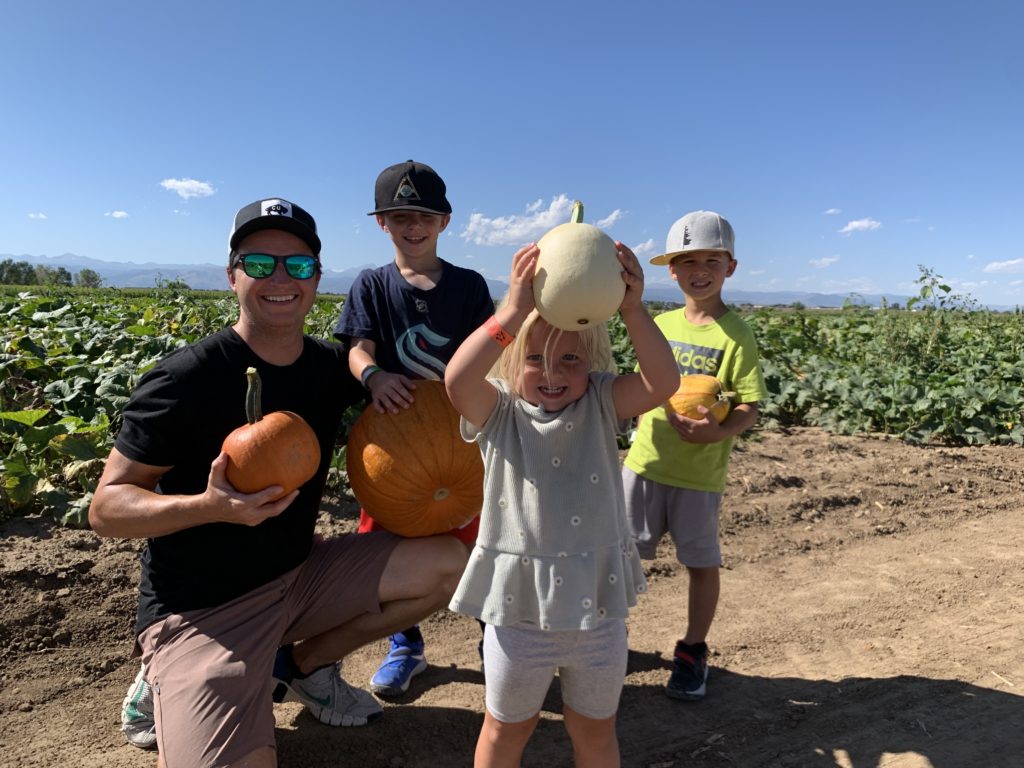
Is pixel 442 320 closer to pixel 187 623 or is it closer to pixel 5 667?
pixel 187 623

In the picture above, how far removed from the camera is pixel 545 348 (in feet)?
7.55

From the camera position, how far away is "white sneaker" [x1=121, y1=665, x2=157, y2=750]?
113 inches

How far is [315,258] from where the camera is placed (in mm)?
2871

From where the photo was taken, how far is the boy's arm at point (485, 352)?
206 centimetres

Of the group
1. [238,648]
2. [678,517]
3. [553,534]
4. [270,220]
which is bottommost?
[238,648]

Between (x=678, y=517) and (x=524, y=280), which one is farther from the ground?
(x=524, y=280)

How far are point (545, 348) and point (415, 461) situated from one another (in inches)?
34.9

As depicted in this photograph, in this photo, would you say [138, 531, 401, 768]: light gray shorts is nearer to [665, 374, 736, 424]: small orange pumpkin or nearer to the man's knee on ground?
the man's knee on ground

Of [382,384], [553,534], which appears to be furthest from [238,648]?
[553,534]

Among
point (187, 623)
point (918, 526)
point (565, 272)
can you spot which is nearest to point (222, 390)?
point (187, 623)

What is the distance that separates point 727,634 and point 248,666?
2504 mm

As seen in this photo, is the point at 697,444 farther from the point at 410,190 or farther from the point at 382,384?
the point at 410,190

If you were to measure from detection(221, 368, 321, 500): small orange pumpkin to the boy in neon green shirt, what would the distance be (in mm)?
1653

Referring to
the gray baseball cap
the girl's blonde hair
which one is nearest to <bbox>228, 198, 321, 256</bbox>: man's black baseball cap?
the girl's blonde hair
